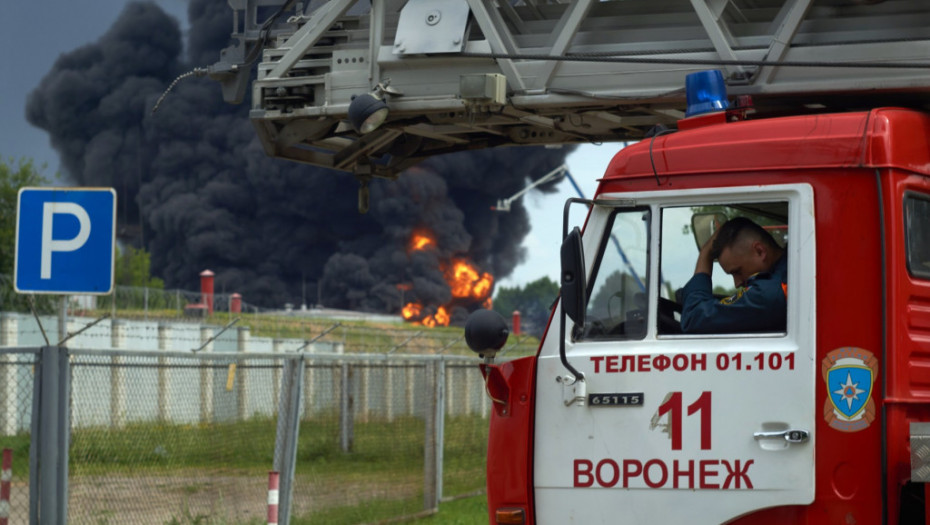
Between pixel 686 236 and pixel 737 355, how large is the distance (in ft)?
1.99

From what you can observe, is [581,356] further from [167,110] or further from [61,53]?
[61,53]

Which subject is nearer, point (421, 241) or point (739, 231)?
point (739, 231)

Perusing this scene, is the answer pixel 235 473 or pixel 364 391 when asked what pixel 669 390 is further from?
pixel 364 391

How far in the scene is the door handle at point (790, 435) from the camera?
494 centimetres

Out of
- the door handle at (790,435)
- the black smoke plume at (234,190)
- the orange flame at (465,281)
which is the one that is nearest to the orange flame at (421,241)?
the black smoke plume at (234,190)

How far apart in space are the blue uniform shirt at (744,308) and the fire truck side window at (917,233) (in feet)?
1.61

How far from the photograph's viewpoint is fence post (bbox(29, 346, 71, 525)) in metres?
7.68

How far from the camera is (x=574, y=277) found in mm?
5062

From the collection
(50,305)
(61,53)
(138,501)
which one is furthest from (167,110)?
(138,501)

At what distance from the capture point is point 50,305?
1296 inches

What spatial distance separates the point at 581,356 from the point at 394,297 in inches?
3182

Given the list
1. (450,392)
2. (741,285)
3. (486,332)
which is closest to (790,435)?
(741,285)

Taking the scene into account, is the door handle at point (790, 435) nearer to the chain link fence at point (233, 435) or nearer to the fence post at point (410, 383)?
the chain link fence at point (233, 435)

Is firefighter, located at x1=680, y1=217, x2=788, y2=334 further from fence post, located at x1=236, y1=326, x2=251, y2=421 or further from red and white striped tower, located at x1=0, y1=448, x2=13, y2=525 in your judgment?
fence post, located at x1=236, y1=326, x2=251, y2=421
